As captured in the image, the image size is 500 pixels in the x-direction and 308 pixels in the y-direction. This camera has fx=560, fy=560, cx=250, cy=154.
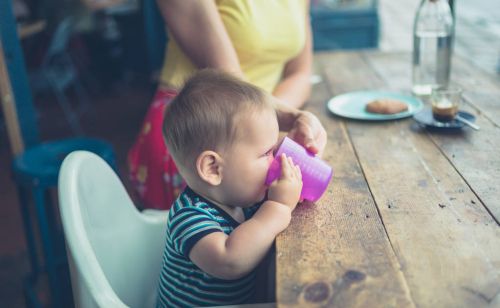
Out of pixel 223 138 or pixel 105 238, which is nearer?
pixel 223 138

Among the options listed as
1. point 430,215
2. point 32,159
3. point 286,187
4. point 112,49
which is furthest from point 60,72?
point 430,215

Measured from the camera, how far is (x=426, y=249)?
0.86 meters

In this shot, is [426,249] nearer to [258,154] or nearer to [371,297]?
[371,297]

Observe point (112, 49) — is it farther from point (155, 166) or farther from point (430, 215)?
point (430, 215)

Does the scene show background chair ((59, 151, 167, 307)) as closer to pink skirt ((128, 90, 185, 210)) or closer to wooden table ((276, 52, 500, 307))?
pink skirt ((128, 90, 185, 210))

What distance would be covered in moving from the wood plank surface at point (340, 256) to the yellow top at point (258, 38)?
21.1 inches

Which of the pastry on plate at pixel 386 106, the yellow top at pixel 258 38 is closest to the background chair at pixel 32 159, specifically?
the yellow top at pixel 258 38

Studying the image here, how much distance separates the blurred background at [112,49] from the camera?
12.1 ft

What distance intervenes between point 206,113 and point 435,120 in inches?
27.2

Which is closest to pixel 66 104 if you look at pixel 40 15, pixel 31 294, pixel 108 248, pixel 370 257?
pixel 40 15

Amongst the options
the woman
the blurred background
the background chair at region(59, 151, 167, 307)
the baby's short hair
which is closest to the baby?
the baby's short hair

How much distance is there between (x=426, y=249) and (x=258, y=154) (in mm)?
327

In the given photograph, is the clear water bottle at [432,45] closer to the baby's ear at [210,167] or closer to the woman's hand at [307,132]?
the woman's hand at [307,132]

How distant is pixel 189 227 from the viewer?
3.16ft
